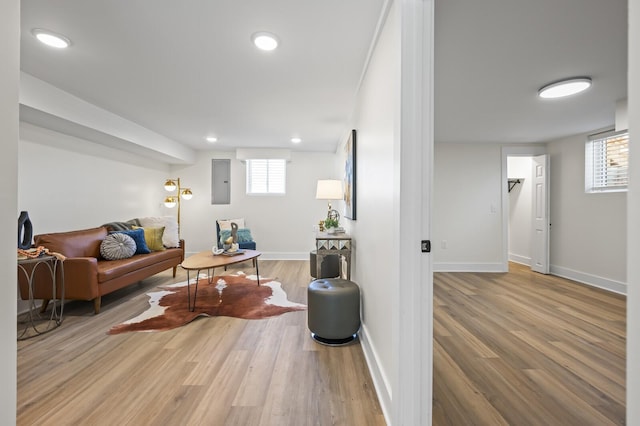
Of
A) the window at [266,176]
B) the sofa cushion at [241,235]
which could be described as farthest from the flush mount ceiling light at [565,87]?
the sofa cushion at [241,235]

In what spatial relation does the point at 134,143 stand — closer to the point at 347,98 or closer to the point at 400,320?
the point at 347,98

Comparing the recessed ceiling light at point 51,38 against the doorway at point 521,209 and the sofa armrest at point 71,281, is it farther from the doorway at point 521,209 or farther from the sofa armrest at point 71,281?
the doorway at point 521,209

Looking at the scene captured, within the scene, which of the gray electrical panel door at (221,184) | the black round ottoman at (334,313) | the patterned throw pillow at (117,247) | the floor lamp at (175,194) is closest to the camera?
the black round ottoman at (334,313)

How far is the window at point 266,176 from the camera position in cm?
604

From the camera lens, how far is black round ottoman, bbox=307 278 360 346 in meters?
2.23

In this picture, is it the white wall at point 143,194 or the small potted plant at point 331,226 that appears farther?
the small potted plant at point 331,226

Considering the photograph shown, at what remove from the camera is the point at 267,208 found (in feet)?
19.8

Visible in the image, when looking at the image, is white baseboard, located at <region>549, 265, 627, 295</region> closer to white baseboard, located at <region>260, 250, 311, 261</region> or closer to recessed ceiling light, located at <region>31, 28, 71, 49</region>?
white baseboard, located at <region>260, 250, 311, 261</region>

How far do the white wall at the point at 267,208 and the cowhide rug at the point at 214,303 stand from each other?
190 cm

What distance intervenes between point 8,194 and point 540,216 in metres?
6.32

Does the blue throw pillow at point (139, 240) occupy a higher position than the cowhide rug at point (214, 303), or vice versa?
the blue throw pillow at point (139, 240)

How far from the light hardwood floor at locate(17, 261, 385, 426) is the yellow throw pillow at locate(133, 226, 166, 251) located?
1.63m

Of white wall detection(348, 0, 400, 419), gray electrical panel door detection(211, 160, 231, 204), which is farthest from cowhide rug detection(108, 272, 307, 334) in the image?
gray electrical panel door detection(211, 160, 231, 204)

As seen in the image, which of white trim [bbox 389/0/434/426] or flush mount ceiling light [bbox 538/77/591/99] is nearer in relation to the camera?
white trim [bbox 389/0/434/426]
